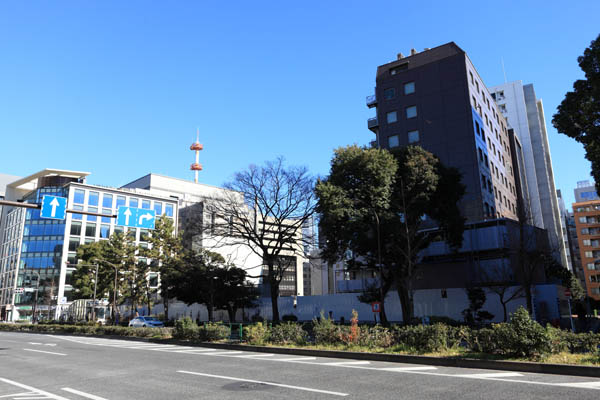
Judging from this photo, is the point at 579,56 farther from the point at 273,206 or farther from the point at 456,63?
the point at 456,63

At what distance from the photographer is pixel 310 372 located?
11.1 m

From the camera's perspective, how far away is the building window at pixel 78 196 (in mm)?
82500

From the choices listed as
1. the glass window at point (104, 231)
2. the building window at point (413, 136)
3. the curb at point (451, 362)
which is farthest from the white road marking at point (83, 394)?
the glass window at point (104, 231)

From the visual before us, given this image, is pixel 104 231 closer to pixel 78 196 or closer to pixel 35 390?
pixel 78 196

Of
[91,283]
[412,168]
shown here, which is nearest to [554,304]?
[412,168]

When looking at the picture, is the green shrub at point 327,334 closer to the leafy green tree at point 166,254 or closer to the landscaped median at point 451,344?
the landscaped median at point 451,344

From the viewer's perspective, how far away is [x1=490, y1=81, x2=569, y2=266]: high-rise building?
8631cm

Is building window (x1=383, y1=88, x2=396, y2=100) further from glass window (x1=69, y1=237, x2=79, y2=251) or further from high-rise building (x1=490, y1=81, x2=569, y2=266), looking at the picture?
glass window (x1=69, y1=237, x2=79, y2=251)

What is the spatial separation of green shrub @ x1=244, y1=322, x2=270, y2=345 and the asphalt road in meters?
4.53

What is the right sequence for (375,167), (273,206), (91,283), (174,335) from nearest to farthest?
(174,335) → (375,167) → (273,206) → (91,283)

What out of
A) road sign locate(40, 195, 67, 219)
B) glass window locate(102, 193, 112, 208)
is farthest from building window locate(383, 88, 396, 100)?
glass window locate(102, 193, 112, 208)

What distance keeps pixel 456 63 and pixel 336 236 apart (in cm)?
3304

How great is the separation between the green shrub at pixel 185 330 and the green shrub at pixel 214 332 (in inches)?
28.6

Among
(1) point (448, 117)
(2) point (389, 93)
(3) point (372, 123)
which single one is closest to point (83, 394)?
(1) point (448, 117)
